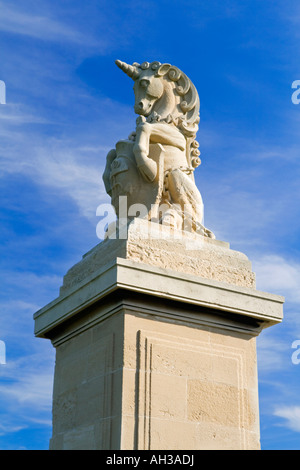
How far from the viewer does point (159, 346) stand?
25.2ft

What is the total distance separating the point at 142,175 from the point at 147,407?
3.21 metres

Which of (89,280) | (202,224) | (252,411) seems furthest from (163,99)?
(252,411)

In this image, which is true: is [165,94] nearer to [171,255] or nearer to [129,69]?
[129,69]

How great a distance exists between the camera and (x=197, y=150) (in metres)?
9.91

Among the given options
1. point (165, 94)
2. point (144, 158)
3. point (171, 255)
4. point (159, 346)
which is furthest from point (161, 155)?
point (159, 346)

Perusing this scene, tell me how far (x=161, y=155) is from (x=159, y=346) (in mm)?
2796

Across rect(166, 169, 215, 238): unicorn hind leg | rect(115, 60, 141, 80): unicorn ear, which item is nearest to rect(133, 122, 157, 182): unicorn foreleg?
rect(166, 169, 215, 238): unicorn hind leg

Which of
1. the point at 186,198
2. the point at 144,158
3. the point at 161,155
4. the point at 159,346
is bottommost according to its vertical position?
the point at 159,346

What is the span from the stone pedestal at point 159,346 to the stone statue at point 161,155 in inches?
25.0

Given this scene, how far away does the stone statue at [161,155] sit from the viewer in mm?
9031

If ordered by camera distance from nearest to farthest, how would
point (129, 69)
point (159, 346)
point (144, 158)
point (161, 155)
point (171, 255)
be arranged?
1. point (159, 346)
2. point (171, 255)
3. point (144, 158)
4. point (161, 155)
5. point (129, 69)

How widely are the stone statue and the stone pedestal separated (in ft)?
2.08

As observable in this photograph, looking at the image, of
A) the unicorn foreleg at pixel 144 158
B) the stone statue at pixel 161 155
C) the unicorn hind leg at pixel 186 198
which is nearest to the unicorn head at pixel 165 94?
the stone statue at pixel 161 155

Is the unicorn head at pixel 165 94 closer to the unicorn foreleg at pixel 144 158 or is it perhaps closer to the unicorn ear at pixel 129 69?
the unicorn ear at pixel 129 69
